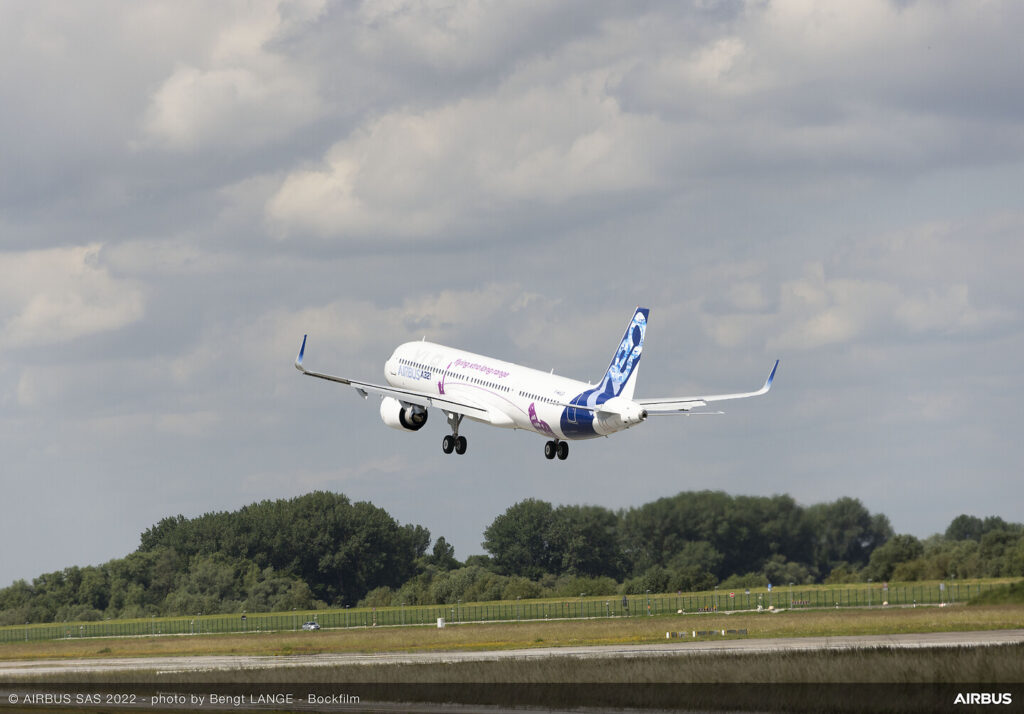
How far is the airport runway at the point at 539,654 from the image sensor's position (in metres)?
73.1

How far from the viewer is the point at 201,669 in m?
90.8

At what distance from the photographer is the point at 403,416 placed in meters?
99.9

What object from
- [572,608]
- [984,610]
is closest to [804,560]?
[572,608]

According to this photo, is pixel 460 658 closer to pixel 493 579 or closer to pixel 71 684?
pixel 71 684

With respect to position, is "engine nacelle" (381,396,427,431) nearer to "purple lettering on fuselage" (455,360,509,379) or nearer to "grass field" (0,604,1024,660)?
"purple lettering on fuselage" (455,360,509,379)

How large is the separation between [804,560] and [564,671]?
254 ft

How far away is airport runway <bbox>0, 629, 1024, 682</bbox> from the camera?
73.1 metres

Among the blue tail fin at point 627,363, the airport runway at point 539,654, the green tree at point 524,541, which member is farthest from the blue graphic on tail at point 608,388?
the green tree at point 524,541

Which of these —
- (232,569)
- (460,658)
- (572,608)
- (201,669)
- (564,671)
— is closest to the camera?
(564,671)

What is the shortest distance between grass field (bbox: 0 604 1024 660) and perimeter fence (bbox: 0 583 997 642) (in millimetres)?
7155

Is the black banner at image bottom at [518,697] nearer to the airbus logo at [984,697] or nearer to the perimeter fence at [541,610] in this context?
the airbus logo at [984,697]

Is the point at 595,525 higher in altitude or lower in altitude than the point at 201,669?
higher

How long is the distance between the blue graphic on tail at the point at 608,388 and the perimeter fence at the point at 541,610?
3312cm

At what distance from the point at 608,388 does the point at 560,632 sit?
1002 inches
